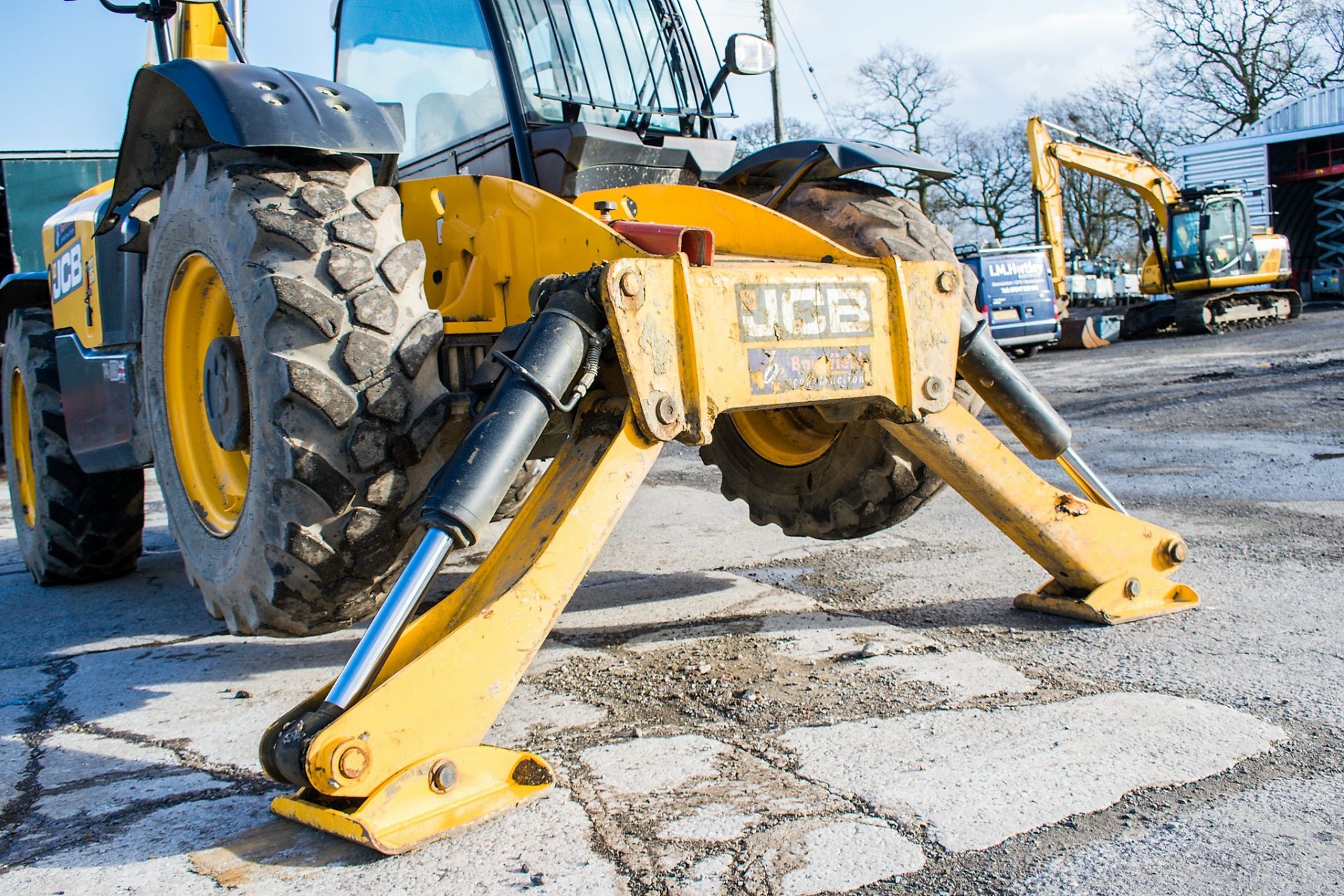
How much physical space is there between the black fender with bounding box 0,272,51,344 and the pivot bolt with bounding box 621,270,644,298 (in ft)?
14.5

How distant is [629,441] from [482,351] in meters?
0.85

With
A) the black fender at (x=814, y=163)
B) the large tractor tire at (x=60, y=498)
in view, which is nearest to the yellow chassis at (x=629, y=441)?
the black fender at (x=814, y=163)

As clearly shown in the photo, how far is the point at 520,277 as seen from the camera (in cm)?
333

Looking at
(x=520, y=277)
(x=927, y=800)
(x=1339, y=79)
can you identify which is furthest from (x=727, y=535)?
(x=1339, y=79)

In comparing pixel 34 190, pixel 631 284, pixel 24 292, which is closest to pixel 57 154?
pixel 34 190

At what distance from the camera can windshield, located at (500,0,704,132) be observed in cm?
389

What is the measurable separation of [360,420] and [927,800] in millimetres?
1602

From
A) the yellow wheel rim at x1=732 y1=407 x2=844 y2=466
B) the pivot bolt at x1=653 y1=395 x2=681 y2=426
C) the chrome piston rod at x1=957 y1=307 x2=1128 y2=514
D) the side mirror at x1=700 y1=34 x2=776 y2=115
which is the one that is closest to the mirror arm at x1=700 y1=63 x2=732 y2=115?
the side mirror at x1=700 y1=34 x2=776 y2=115

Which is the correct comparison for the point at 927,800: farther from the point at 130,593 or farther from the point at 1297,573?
the point at 130,593

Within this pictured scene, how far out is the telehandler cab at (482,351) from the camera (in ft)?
7.95

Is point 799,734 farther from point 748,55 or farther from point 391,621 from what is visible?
point 748,55

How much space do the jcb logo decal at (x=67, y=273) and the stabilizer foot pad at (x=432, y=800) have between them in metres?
3.06

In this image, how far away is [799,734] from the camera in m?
2.68

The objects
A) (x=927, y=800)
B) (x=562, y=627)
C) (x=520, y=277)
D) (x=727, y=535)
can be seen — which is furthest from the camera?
(x=727, y=535)
